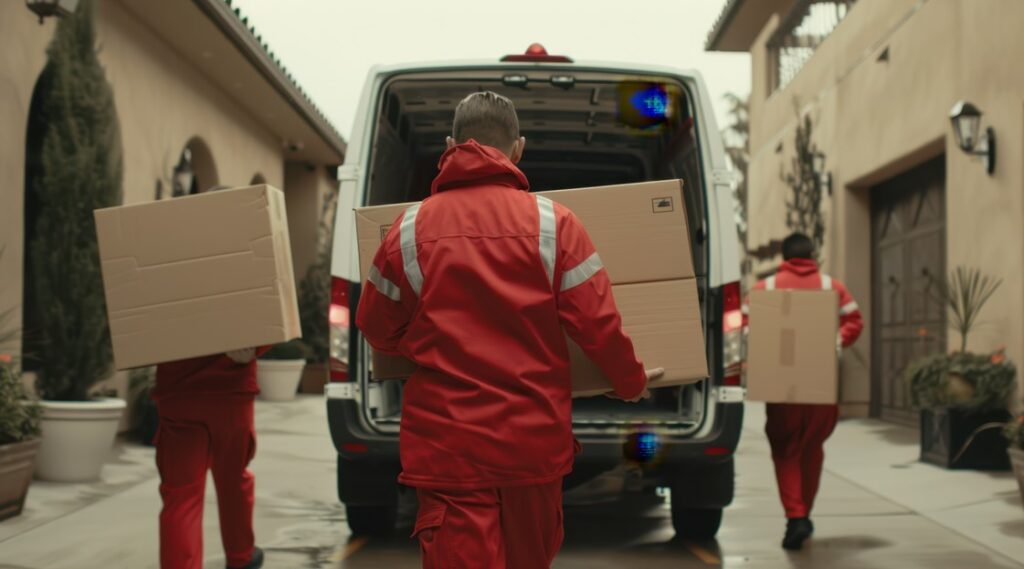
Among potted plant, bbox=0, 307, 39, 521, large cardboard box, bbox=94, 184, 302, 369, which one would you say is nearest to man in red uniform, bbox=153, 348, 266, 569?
large cardboard box, bbox=94, 184, 302, 369

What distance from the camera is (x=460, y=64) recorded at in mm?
5262

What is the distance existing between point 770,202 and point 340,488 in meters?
13.0

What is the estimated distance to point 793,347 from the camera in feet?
19.1

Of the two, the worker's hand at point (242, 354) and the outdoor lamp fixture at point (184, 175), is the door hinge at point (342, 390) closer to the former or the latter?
the worker's hand at point (242, 354)

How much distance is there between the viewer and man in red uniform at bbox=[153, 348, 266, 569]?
171 inches

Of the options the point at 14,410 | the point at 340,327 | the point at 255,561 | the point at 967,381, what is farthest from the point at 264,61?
the point at 255,561

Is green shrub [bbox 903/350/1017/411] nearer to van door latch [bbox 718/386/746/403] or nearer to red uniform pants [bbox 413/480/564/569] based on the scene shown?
van door latch [bbox 718/386/746/403]

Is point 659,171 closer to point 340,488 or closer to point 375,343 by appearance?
A: point 340,488

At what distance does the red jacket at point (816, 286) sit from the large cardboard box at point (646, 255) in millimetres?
2418

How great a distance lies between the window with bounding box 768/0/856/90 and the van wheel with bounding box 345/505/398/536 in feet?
33.2

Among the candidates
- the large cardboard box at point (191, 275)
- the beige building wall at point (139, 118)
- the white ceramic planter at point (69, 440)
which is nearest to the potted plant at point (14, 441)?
the white ceramic planter at point (69, 440)

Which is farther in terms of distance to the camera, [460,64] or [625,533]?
[625,533]

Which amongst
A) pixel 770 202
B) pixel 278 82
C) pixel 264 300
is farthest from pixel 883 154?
pixel 264 300

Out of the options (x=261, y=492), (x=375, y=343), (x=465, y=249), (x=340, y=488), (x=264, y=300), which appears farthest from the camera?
(x=261, y=492)
